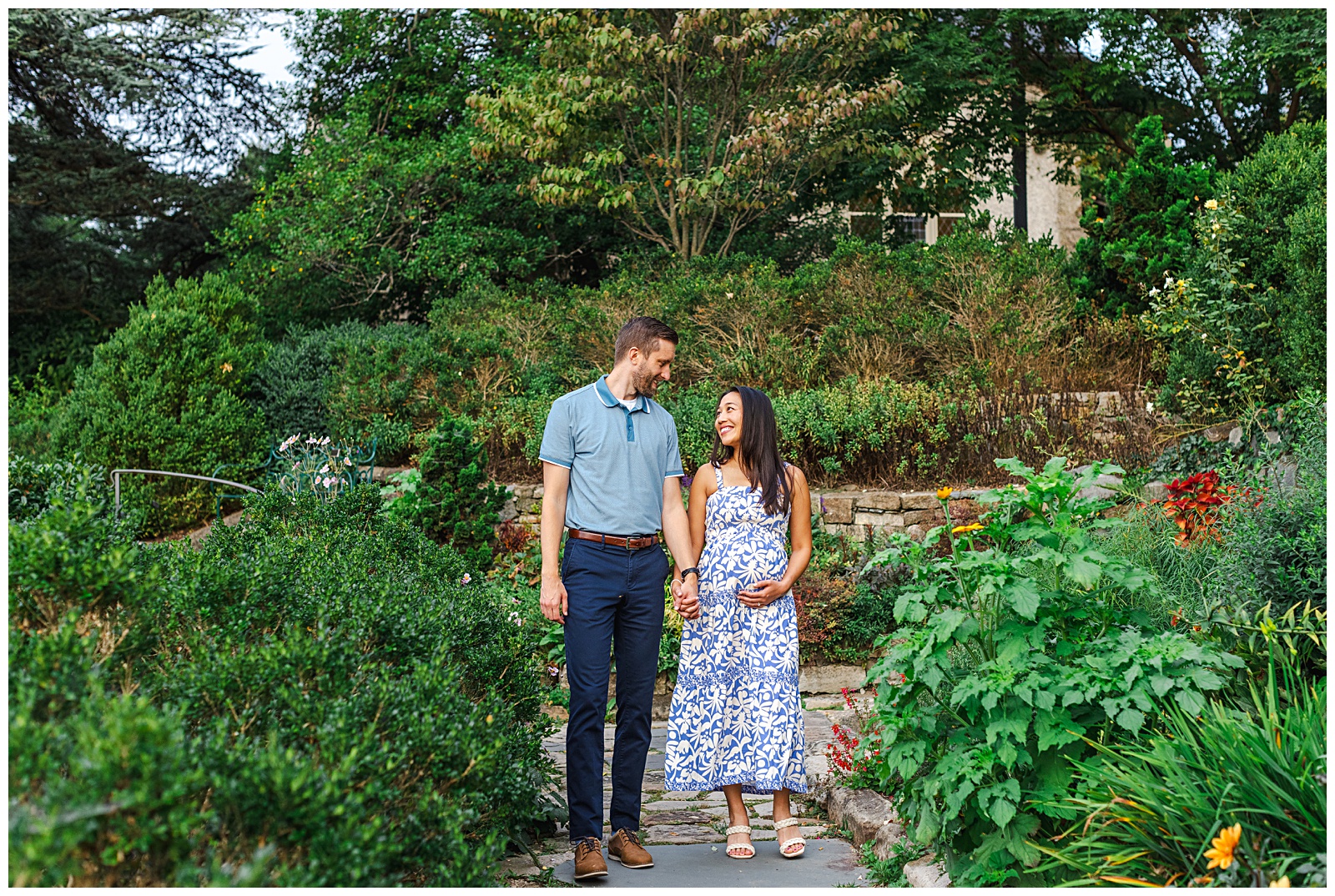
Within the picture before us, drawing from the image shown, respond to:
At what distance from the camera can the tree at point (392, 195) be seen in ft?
37.6

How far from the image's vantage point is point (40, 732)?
174 centimetres

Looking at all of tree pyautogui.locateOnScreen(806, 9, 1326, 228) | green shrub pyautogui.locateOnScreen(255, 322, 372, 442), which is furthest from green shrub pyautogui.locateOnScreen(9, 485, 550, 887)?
tree pyautogui.locateOnScreen(806, 9, 1326, 228)

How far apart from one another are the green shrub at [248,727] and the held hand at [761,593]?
2.83ft

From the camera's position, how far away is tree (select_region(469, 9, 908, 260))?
10.1 meters

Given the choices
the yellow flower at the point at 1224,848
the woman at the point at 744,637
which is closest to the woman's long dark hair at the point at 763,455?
the woman at the point at 744,637

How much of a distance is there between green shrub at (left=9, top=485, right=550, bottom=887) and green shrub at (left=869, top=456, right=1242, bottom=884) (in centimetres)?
118

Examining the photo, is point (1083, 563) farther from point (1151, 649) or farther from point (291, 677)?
point (291, 677)

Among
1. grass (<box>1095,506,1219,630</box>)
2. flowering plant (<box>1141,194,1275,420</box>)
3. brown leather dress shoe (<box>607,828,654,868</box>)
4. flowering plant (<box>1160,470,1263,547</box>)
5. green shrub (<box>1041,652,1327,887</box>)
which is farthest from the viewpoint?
flowering plant (<box>1141,194,1275,420</box>)

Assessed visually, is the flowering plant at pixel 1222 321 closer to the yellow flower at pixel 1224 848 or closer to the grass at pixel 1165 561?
the grass at pixel 1165 561

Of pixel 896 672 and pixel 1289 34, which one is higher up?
pixel 1289 34

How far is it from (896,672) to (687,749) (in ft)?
2.86

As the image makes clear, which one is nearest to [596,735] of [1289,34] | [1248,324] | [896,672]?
[896,672]

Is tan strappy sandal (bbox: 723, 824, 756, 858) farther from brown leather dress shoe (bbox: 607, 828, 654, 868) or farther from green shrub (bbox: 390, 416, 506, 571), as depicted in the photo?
green shrub (bbox: 390, 416, 506, 571)

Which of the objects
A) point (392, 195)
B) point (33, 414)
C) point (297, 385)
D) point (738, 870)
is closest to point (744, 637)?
point (738, 870)
